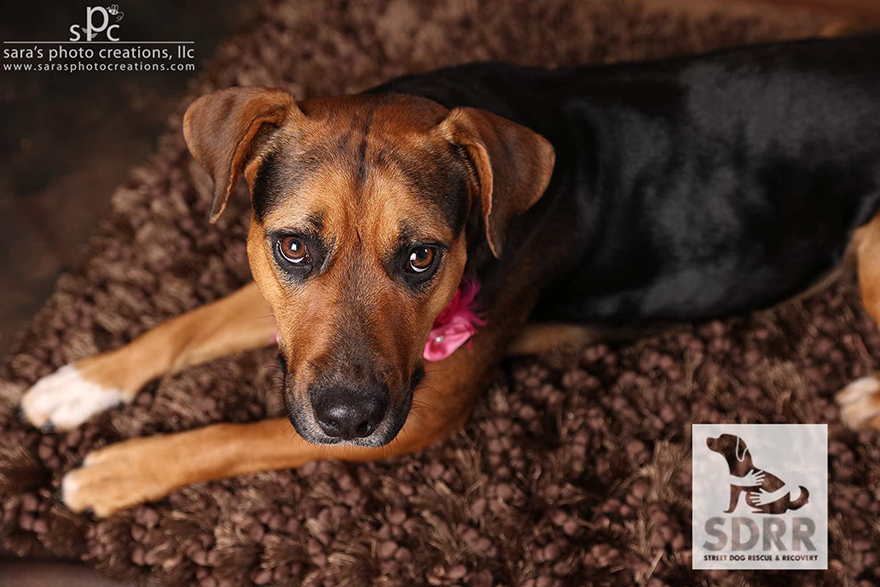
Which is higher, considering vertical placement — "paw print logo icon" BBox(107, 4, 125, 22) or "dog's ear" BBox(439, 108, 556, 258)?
"paw print logo icon" BBox(107, 4, 125, 22)

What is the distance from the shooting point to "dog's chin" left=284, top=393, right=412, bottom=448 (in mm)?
3119

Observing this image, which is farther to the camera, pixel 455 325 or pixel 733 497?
pixel 733 497

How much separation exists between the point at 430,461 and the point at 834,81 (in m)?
2.62

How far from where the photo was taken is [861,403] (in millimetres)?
4277

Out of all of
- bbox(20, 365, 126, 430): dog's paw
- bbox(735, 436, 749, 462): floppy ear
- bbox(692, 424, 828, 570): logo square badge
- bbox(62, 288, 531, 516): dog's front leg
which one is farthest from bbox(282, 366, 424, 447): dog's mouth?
bbox(735, 436, 749, 462): floppy ear

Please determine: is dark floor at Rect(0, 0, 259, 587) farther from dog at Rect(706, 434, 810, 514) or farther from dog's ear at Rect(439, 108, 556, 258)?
dog at Rect(706, 434, 810, 514)

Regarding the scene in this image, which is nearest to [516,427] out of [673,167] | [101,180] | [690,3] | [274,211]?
[673,167]

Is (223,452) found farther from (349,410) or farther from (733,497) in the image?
(733,497)

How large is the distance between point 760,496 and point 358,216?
245 centimetres

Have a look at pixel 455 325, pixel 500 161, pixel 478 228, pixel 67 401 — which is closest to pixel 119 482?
pixel 67 401

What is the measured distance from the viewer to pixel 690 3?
6383 mm

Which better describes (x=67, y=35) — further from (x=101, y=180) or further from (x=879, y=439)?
(x=879, y=439)

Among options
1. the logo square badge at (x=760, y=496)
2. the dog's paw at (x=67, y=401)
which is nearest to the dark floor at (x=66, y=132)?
the dog's paw at (x=67, y=401)

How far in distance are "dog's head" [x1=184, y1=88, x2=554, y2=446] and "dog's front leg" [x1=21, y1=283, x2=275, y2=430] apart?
107 cm
